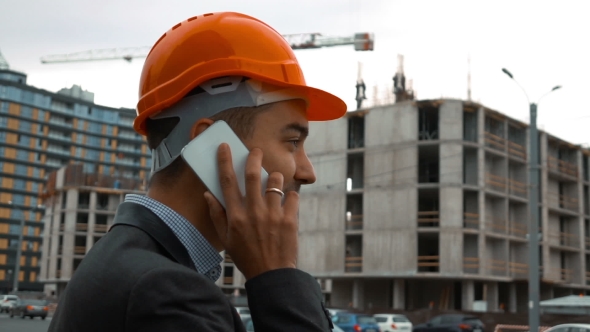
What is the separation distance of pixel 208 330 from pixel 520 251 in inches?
1983

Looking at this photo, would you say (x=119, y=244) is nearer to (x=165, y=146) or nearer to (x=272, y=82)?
(x=165, y=146)

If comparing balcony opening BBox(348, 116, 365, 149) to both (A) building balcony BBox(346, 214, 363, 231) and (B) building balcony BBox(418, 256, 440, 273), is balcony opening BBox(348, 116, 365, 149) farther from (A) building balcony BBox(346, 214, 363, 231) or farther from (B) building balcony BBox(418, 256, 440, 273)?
(B) building balcony BBox(418, 256, 440, 273)

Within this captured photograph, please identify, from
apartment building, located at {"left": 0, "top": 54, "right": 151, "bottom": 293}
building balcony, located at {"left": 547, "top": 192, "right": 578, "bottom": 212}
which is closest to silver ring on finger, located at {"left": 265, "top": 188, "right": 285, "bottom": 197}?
building balcony, located at {"left": 547, "top": 192, "right": 578, "bottom": 212}

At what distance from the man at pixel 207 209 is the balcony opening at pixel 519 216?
49379mm

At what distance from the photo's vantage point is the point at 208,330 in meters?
1.14

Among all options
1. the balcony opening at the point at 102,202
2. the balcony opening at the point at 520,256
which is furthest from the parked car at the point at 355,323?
the balcony opening at the point at 102,202

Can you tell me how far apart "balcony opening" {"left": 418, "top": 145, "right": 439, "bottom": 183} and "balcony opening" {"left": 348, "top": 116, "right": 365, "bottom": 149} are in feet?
13.6

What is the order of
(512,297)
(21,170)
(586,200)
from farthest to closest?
(21,170), (586,200), (512,297)

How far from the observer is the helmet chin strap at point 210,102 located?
1.47 metres

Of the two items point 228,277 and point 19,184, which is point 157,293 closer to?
point 228,277

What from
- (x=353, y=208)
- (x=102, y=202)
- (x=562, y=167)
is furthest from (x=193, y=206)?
(x=102, y=202)

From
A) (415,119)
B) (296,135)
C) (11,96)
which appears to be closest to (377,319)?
(415,119)

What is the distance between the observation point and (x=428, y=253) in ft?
156

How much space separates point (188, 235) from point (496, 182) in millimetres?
47511
